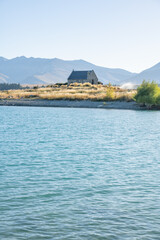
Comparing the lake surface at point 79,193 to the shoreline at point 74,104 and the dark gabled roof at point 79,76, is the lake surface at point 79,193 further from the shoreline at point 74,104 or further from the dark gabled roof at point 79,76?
the dark gabled roof at point 79,76

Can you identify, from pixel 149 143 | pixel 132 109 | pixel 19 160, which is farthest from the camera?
pixel 132 109

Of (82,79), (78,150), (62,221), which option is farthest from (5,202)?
(82,79)

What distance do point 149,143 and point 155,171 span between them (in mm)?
9593

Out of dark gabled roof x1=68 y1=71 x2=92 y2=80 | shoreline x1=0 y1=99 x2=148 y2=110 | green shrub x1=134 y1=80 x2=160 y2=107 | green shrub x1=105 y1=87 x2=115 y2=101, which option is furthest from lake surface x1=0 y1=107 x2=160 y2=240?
dark gabled roof x1=68 y1=71 x2=92 y2=80

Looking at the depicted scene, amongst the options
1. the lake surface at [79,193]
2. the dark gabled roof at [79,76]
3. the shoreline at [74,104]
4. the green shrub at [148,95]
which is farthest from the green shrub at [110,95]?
the dark gabled roof at [79,76]

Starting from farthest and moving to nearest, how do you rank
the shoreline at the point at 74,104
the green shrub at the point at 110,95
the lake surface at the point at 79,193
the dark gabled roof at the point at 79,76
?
the dark gabled roof at the point at 79,76 < the green shrub at the point at 110,95 < the shoreline at the point at 74,104 < the lake surface at the point at 79,193

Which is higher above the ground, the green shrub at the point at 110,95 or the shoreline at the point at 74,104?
the green shrub at the point at 110,95

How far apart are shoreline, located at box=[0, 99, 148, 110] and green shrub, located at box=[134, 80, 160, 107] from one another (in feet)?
7.53

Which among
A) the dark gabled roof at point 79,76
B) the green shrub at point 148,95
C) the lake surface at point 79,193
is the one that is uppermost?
the dark gabled roof at point 79,76

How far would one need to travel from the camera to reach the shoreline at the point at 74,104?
67.9 meters

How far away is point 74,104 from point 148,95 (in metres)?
17.1

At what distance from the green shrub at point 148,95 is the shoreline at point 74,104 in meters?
2.30

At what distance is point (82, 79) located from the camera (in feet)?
417

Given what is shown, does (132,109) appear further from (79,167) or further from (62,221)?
(62,221)
